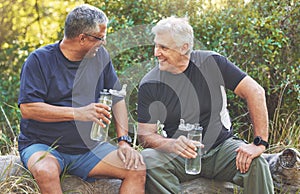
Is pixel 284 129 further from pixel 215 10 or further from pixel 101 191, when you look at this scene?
pixel 101 191

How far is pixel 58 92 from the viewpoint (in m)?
3.46

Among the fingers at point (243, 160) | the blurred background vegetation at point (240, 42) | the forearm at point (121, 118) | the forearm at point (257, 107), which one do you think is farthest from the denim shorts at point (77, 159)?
the blurred background vegetation at point (240, 42)

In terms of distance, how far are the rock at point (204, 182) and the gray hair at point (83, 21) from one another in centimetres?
98

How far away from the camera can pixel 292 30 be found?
5141 millimetres

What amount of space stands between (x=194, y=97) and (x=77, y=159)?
924 millimetres

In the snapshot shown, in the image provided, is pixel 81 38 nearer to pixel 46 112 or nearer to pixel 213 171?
pixel 46 112

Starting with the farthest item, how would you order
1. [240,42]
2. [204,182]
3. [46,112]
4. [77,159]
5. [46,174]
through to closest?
[240,42] < [204,182] < [77,159] < [46,112] < [46,174]

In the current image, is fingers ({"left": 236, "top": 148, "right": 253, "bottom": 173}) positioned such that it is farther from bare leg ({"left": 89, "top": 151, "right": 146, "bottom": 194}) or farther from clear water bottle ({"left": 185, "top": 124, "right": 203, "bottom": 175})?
bare leg ({"left": 89, "top": 151, "right": 146, "bottom": 194})

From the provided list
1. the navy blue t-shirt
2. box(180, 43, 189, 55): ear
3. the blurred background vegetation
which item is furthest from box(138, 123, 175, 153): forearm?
the blurred background vegetation

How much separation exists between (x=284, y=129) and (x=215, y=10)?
1471mm

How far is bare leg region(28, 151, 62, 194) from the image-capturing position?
313cm

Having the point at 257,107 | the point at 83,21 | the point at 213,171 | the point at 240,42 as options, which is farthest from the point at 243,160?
the point at 240,42

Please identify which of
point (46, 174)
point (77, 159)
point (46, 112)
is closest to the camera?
point (46, 174)

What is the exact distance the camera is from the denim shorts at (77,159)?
3349 millimetres
